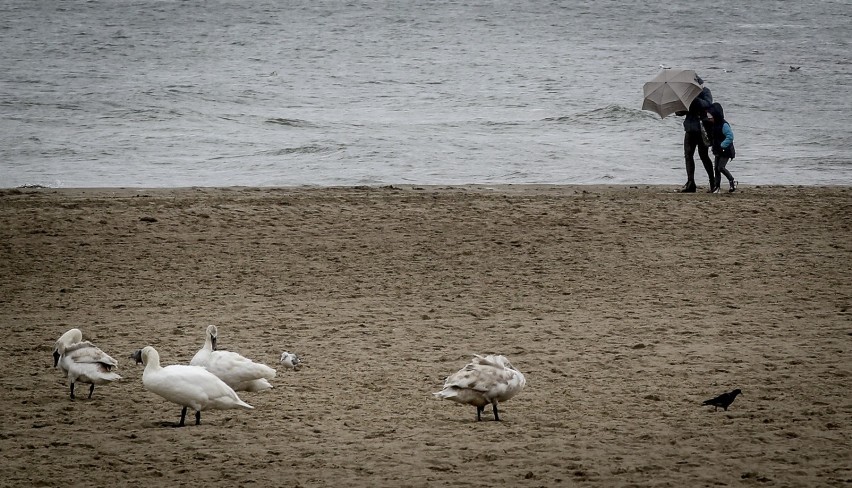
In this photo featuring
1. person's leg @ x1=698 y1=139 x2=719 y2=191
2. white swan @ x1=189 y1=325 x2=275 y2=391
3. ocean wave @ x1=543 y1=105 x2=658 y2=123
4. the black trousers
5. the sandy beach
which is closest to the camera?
the sandy beach

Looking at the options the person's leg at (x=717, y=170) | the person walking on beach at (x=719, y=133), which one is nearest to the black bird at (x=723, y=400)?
the person walking on beach at (x=719, y=133)

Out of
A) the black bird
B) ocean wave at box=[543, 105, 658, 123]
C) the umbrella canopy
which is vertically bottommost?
ocean wave at box=[543, 105, 658, 123]

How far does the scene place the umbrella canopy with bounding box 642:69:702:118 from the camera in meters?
17.0

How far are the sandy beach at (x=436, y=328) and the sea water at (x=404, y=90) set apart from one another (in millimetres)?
6505

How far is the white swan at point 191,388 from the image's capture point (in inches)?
298

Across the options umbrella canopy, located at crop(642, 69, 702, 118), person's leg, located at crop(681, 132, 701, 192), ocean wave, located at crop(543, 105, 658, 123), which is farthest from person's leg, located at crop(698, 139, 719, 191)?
ocean wave, located at crop(543, 105, 658, 123)

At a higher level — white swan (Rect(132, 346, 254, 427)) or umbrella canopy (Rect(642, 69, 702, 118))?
umbrella canopy (Rect(642, 69, 702, 118))

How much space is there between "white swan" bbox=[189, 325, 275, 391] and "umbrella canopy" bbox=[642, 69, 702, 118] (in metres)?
10.4

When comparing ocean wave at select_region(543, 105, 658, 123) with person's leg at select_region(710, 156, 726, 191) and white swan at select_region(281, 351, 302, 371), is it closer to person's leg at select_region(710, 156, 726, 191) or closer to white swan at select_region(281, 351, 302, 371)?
person's leg at select_region(710, 156, 726, 191)

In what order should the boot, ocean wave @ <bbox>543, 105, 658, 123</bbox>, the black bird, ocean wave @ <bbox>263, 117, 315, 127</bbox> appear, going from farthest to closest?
ocean wave @ <bbox>543, 105, 658, 123</bbox> → ocean wave @ <bbox>263, 117, 315, 127</bbox> → the boot → the black bird

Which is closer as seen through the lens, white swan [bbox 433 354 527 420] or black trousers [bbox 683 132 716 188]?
white swan [bbox 433 354 527 420]

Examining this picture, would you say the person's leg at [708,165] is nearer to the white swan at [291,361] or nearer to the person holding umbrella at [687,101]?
the person holding umbrella at [687,101]

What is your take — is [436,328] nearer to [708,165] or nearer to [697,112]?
[697,112]

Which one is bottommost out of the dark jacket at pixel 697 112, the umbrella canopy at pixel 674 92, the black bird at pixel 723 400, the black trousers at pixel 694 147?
the black bird at pixel 723 400
